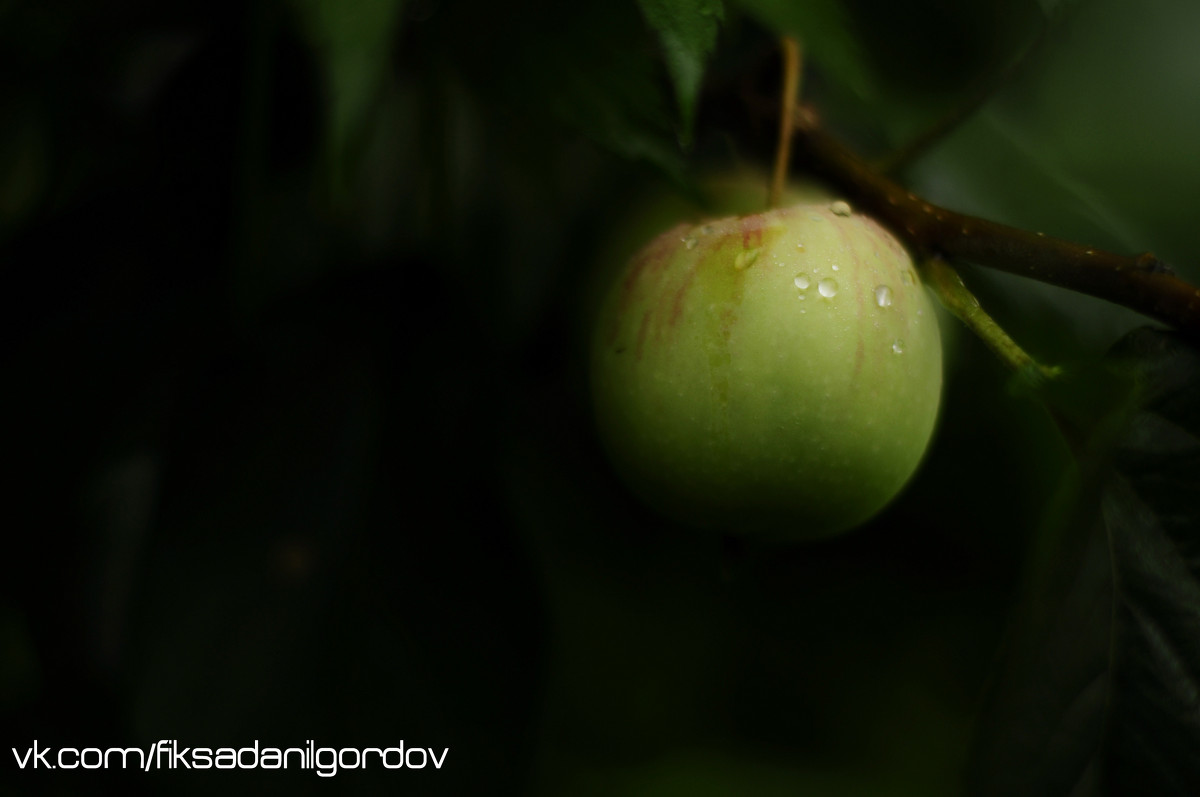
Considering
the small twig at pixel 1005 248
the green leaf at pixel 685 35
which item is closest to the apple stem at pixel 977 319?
the small twig at pixel 1005 248

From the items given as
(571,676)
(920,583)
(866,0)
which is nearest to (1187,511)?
(866,0)

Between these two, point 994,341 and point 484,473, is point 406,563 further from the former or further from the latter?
point 994,341

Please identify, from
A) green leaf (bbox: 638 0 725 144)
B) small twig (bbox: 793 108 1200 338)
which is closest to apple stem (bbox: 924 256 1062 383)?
small twig (bbox: 793 108 1200 338)

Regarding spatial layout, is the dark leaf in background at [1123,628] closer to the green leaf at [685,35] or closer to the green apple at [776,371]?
the green apple at [776,371]

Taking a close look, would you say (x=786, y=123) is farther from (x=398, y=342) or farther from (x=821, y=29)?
(x=398, y=342)

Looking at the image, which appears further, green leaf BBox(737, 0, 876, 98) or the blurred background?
the blurred background

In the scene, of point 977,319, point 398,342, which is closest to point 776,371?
point 977,319

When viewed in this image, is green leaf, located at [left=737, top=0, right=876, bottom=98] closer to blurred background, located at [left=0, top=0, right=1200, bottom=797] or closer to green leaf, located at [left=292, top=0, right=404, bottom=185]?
blurred background, located at [left=0, top=0, right=1200, bottom=797]
